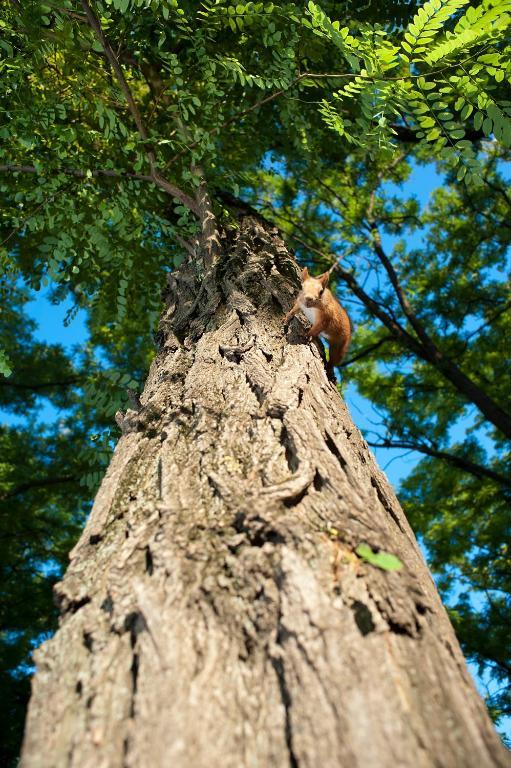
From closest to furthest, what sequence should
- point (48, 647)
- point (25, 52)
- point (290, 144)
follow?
point (48, 647) < point (25, 52) < point (290, 144)

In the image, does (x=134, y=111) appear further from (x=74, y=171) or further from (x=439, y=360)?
(x=439, y=360)

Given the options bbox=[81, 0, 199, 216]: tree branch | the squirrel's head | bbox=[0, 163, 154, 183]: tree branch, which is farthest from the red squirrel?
bbox=[0, 163, 154, 183]: tree branch

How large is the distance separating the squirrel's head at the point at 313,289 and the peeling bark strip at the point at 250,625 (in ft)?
3.45

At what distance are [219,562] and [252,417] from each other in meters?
0.73

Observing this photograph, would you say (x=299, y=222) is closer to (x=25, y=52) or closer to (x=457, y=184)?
(x=457, y=184)

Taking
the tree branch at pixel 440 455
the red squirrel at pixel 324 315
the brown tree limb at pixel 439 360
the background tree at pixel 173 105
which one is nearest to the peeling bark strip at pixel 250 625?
the red squirrel at pixel 324 315

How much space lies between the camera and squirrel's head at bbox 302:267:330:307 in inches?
119

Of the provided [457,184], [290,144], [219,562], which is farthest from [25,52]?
[457,184]

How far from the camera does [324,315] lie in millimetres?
3014

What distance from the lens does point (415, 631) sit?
126 centimetres

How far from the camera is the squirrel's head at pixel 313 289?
302 cm

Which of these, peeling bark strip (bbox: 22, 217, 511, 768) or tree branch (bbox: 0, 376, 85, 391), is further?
tree branch (bbox: 0, 376, 85, 391)

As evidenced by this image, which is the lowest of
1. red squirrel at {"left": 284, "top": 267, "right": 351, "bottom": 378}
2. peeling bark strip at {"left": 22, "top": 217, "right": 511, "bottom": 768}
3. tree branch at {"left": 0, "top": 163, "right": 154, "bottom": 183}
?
peeling bark strip at {"left": 22, "top": 217, "right": 511, "bottom": 768}

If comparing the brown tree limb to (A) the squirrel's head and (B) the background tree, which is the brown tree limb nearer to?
(B) the background tree
